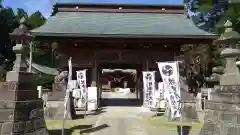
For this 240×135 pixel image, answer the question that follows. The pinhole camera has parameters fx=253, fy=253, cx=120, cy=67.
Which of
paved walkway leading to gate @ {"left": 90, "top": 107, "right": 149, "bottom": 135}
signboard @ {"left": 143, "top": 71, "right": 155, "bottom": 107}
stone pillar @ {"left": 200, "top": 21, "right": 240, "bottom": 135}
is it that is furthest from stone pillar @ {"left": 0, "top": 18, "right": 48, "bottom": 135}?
signboard @ {"left": 143, "top": 71, "right": 155, "bottom": 107}

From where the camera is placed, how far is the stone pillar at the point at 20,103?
5688mm

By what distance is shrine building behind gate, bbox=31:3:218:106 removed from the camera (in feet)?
45.7

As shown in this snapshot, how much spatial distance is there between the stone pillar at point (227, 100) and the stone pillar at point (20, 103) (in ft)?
13.8

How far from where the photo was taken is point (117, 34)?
13.8 m

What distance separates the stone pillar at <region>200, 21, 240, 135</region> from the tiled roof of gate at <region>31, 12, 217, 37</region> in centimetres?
775

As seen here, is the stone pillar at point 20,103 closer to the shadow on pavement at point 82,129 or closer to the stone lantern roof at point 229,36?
the shadow on pavement at point 82,129

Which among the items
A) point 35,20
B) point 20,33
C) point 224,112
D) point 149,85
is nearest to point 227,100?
point 224,112

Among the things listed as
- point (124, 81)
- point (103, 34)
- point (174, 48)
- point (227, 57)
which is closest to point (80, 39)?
point (103, 34)

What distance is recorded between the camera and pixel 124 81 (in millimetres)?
41625

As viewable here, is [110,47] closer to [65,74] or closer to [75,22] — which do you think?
[75,22]

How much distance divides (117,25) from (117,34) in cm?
218

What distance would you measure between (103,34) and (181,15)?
7.13m

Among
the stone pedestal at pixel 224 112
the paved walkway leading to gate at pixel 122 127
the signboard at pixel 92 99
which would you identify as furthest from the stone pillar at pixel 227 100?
Result: the signboard at pixel 92 99

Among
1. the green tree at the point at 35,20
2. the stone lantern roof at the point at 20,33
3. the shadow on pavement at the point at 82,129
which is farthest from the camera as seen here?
the green tree at the point at 35,20
